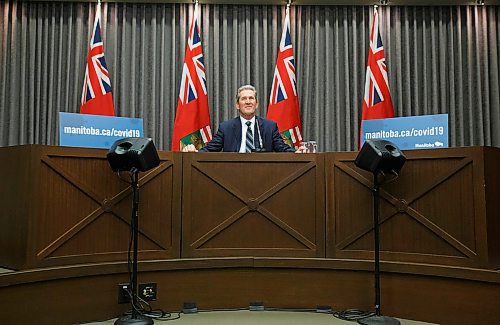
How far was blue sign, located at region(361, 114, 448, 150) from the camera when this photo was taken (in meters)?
2.91

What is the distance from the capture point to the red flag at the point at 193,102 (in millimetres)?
4711

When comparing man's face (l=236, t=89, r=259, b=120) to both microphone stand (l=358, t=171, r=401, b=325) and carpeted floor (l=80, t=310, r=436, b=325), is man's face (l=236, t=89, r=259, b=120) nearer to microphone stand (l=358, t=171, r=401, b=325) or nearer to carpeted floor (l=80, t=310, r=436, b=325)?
microphone stand (l=358, t=171, r=401, b=325)

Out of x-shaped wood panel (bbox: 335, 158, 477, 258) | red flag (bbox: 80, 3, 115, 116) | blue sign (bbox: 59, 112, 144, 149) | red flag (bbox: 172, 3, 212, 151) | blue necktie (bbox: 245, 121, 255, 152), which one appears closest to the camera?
x-shaped wood panel (bbox: 335, 158, 477, 258)

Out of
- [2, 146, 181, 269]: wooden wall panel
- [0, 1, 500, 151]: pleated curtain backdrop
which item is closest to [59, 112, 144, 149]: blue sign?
[2, 146, 181, 269]: wooden wall panel

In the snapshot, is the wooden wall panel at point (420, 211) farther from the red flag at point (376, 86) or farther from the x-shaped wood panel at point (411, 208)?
the red flag at point (376, 86)

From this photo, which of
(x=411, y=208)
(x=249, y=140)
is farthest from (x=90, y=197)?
(x=411, y=208)

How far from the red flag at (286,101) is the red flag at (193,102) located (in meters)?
0.71

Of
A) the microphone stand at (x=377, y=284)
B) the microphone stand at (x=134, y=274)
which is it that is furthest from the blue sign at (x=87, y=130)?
the microphone stand at (x=377, y=284)

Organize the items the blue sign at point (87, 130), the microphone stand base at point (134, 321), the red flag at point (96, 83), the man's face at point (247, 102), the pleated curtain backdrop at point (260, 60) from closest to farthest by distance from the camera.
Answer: the microphone stand base at point (134, 321) → the blue sign at point (87, 130) → the man's face at point (247, 102) → the red flag at point (96, 83) → the pleated curtain backdrop at point (260, 60)

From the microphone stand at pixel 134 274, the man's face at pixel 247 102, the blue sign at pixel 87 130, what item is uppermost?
the man's face at pixel 247 102

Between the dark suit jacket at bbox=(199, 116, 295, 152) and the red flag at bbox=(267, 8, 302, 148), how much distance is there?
1150mm

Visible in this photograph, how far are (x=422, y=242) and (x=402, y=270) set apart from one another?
0.67 ft

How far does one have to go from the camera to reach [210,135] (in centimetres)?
483

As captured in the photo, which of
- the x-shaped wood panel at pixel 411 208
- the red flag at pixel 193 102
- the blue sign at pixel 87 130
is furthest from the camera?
the red flag at pixel 193 102
